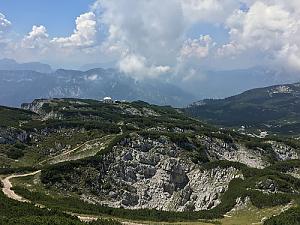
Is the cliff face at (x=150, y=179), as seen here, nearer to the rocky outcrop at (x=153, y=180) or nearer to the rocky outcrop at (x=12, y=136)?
the rocky outcrop at (x=153, y=180)

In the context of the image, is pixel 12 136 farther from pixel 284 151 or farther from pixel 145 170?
pixel 284 151

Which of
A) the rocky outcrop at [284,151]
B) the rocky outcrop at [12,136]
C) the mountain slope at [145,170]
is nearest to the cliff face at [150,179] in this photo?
the mountain slope at [145,170]

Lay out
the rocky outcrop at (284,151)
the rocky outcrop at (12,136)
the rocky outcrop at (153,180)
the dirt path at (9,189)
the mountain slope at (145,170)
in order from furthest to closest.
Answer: the rocky outcrop at (284,151), the rocky outcrop at (12,136), the rocky outcrop at (153,180), the mountain slope at (145,170), the dirt path at (9,189)

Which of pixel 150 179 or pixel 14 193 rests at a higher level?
pixel 150 179

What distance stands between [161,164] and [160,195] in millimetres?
10086

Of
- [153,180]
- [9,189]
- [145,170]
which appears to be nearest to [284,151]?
[153,180]

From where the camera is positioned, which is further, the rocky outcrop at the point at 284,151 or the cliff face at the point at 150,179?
the rocky outcrop at the point at 284,151

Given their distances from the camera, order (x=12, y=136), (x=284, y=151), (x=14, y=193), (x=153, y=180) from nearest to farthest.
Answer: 1. (x=14, y=193)
2. (x=153, y=180)
3. (x=12, y=136)
4. (x=284, y=151)

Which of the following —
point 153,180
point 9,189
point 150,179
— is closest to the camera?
point 9,189

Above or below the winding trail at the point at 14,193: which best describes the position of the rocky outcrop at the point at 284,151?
above

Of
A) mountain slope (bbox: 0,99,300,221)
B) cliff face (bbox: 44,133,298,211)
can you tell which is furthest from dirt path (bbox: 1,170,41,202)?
cliff face (bbox: 44,133,298,211)

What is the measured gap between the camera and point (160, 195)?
456ft

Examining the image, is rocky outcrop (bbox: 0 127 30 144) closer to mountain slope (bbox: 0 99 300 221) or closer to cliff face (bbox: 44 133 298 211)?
mountain slope (bbox: 0 99 300 221)

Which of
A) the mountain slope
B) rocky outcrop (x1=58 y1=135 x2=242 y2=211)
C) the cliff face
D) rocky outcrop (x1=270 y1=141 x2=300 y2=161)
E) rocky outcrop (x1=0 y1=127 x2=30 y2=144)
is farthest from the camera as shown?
rocky outcrop (x1=270 y1=141 x2=300 y2=161)
